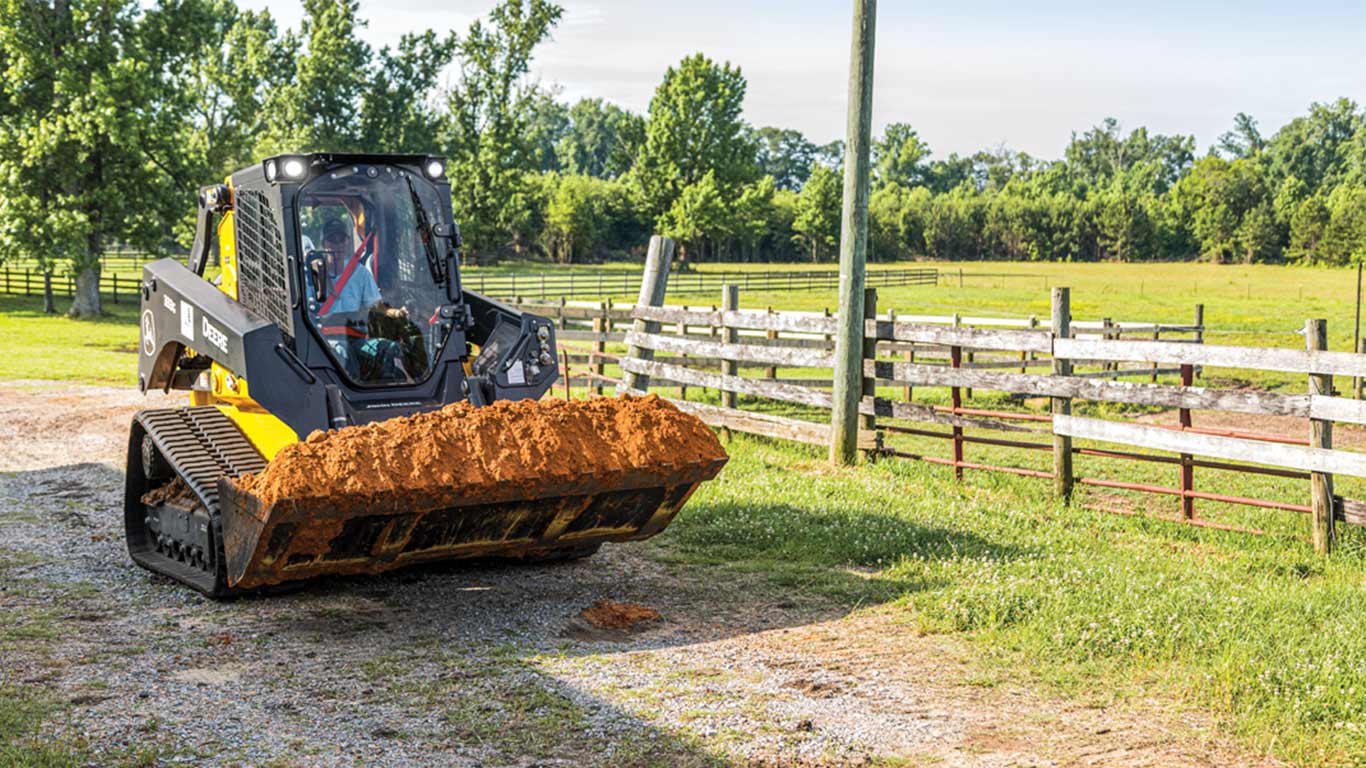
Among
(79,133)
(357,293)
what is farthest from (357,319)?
(79,133)

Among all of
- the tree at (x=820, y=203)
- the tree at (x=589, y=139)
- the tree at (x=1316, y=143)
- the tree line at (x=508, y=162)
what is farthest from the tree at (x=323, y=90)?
the tree at (x=1316, y=143)

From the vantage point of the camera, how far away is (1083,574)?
7949mm

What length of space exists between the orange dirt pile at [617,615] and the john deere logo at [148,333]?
379 centimetres

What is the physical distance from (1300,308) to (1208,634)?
4435 cm

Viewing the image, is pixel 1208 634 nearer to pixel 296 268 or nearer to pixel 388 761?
pixel 388 761

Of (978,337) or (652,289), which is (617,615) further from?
(652,289)

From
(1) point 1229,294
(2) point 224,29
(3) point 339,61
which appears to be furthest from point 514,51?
(1) point 1229,294

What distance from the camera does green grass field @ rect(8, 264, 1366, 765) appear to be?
599cm

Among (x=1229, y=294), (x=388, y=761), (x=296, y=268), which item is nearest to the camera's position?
(x=388, y=761)

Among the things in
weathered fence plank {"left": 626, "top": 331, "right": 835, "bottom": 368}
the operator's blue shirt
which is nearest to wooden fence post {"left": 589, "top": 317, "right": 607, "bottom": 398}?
weathered fence plank {"left": 626, "top": 331, "right": 835, "bottom": 368}

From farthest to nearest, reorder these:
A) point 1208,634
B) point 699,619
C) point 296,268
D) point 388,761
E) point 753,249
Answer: point 753,249 → point 296,268 → point 699,619 → point 1208,634 → point 388,761

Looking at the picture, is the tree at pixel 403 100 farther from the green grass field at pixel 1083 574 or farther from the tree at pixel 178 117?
the green grass field at pixel 1083 574

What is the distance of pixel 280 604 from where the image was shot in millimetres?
7598

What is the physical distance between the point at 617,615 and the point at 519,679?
3.95 ft
